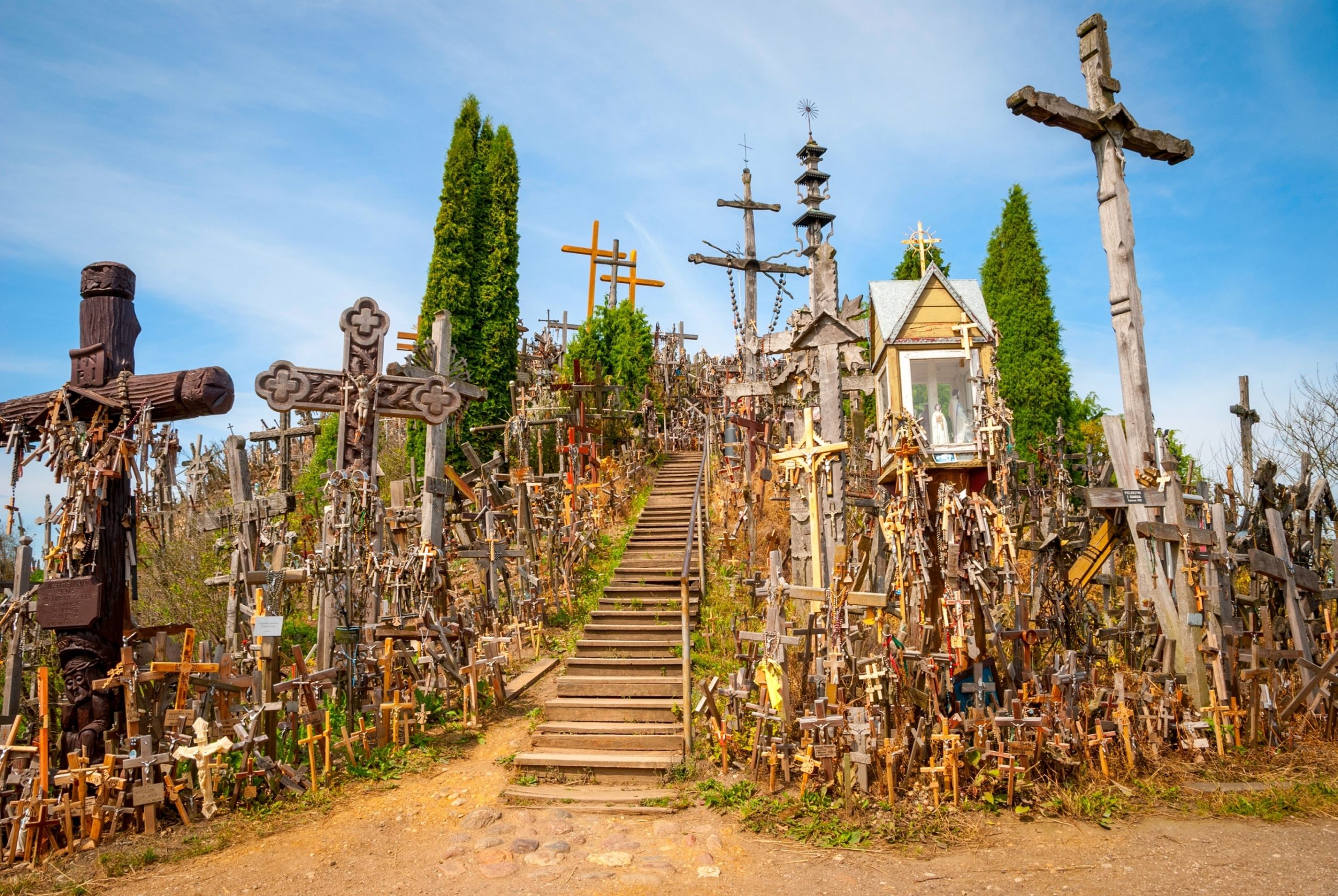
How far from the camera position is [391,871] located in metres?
6.25

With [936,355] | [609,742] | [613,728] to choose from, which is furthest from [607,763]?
[936,355]

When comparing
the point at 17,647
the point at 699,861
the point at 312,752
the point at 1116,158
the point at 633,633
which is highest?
the point at 1116,158

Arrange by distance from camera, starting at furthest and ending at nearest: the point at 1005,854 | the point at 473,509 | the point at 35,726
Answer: the point at 473,509
the point at 35,726
the point at 1005,854

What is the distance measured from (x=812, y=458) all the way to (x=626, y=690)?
11.4 ft

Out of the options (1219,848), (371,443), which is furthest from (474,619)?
(1219,848)

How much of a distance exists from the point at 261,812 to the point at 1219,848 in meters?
7.54

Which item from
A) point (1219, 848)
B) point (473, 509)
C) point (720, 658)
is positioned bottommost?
point (1219, 848)

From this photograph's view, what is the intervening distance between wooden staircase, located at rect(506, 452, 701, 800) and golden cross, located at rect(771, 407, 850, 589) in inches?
90.1

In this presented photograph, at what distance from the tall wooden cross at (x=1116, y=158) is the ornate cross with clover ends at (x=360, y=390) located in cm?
725

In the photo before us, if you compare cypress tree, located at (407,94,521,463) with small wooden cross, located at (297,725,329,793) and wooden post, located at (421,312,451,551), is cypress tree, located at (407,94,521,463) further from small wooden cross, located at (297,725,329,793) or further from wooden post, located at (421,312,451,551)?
small wooden cross, located at (297,725,329,793)

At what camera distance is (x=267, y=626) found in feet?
24.7

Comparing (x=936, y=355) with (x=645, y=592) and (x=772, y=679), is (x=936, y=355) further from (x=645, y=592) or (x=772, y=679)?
(x=645, y=592)

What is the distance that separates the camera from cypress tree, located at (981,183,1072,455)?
2177 centimetres

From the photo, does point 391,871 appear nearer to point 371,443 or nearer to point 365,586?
point 365,586
